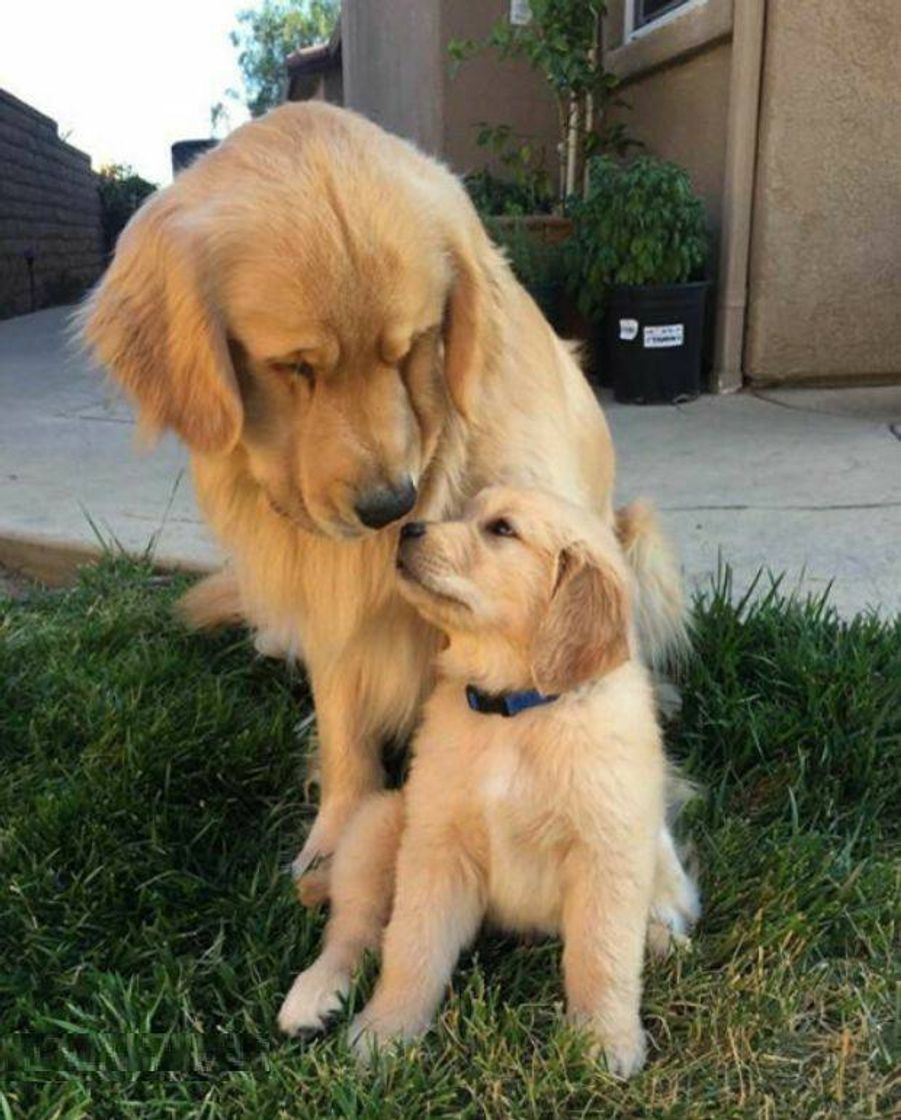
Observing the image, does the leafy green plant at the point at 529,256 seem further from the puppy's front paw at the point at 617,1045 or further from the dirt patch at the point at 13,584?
the puppy's front paw at the point at 617,1045

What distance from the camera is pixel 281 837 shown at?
7.36ft

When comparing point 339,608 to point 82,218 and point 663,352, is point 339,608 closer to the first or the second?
point 663,352

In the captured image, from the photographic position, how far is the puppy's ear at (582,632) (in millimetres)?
1681

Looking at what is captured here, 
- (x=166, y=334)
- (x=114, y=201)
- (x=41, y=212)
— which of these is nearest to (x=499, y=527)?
(x=166, y=334)

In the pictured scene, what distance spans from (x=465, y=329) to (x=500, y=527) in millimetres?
379

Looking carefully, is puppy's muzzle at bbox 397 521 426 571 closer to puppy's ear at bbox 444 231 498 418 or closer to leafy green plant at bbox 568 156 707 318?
puppy's ear at bbox 444 231 498 418

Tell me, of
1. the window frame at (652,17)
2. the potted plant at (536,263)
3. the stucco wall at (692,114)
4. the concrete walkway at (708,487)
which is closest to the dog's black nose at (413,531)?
the concrete walkway at (708,487)

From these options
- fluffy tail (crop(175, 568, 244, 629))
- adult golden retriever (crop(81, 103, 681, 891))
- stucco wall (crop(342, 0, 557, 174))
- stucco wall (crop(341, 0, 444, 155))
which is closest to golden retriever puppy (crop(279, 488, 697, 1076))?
adult golden retriever (crop(81, 103, 681, 891))

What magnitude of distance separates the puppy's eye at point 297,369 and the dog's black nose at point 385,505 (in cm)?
22

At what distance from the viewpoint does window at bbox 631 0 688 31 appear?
6.30 m

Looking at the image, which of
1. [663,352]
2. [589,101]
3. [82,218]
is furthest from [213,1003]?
[82,218]

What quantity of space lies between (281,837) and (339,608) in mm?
519

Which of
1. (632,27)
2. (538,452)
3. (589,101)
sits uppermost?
(632,27)

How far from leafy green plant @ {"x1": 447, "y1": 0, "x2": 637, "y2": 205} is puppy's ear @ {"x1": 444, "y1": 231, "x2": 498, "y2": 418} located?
4898mm
